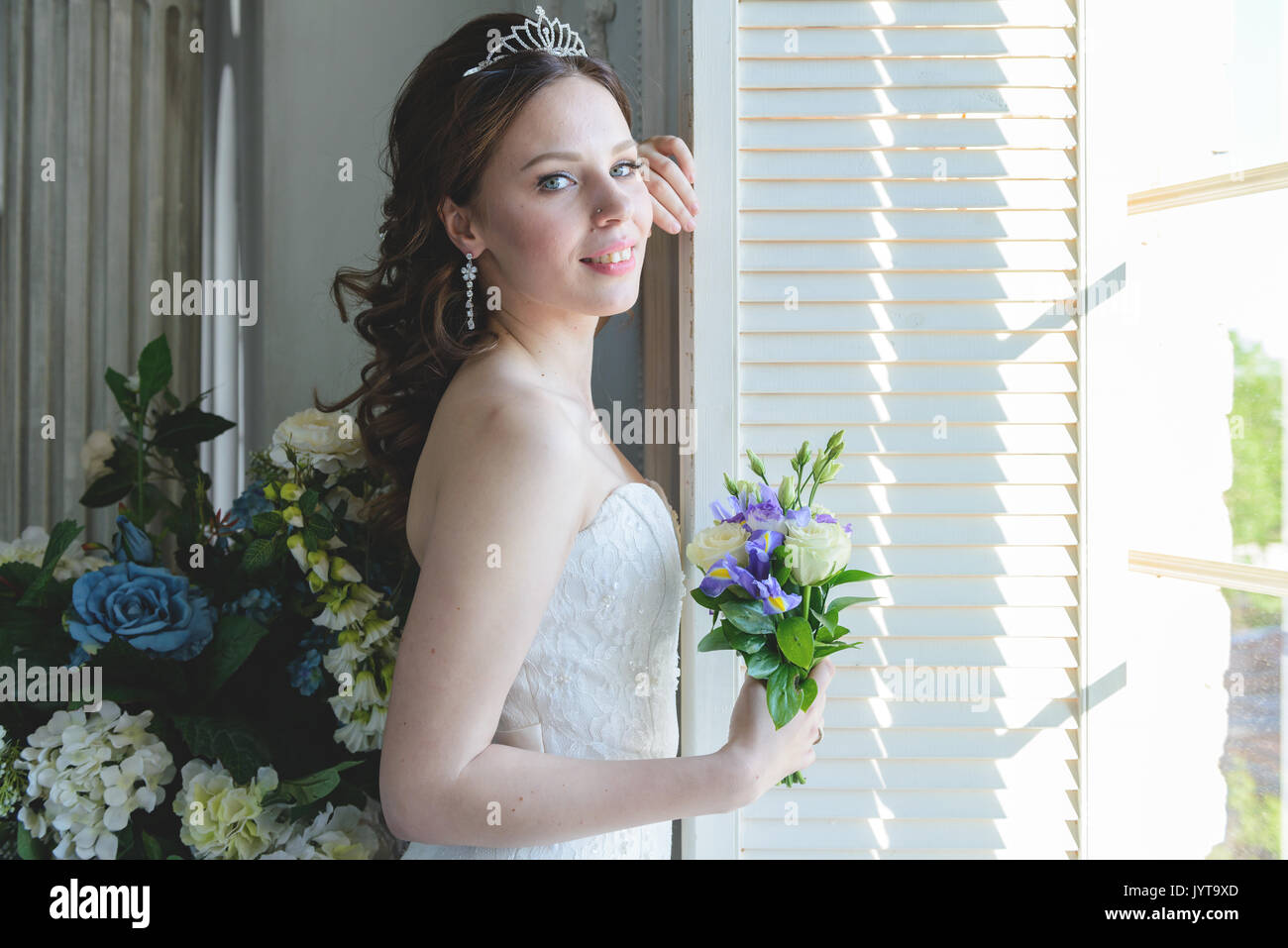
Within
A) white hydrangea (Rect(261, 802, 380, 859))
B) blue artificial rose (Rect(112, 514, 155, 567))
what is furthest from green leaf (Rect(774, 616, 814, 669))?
blue artificial rose (Rect(112, 514, 155, 567))

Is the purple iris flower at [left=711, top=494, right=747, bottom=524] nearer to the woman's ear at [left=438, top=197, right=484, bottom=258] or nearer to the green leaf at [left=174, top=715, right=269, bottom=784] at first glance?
the woman's ear at [left=438, top=197, right=484, bottom=258]

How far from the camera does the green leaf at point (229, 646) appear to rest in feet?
4.07

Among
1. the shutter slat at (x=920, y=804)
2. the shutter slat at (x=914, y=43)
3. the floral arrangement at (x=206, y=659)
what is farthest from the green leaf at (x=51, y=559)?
the shutter slat at (x=914, y=43)

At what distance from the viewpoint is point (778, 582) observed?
→ 100cm

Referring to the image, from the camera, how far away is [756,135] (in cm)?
118

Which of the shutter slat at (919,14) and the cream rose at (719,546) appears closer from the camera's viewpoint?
the cream rose at (719,546)

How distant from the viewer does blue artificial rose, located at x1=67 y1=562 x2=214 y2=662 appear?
120 cm

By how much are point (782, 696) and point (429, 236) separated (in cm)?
76

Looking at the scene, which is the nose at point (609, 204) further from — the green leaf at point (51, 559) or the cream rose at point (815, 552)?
the green leaf at point (51, 559)

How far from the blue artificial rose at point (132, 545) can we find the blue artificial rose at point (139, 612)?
6cm

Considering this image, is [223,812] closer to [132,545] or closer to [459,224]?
[132,545]

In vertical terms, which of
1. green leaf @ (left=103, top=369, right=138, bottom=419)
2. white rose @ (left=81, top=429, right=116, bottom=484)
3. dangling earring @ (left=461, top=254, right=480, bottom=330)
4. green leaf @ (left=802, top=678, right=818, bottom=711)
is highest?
dangling earring @ (left=461, top=254, right=480, bottom=330)

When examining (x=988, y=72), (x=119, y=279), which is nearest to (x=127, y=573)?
(x=119, y=279)
